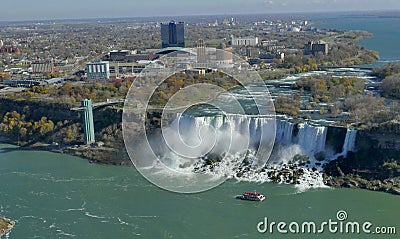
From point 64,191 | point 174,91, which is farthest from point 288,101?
point 64,191

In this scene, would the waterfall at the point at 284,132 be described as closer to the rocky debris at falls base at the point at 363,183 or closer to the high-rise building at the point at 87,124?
the rocky debris at falls base at the point at 363,183

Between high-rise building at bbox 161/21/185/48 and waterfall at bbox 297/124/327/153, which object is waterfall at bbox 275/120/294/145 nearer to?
waterfall at bbox 297/124/327/153

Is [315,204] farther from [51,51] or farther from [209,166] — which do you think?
[51,51]

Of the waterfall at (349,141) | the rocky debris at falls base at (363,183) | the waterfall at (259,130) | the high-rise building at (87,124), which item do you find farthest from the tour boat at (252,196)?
the high-rise building at (87,124)

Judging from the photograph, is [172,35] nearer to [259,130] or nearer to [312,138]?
[259,130]

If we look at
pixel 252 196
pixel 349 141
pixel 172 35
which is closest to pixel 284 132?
pixel 349 141

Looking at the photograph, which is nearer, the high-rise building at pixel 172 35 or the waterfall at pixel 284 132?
the waterfall at pixel 284 132
